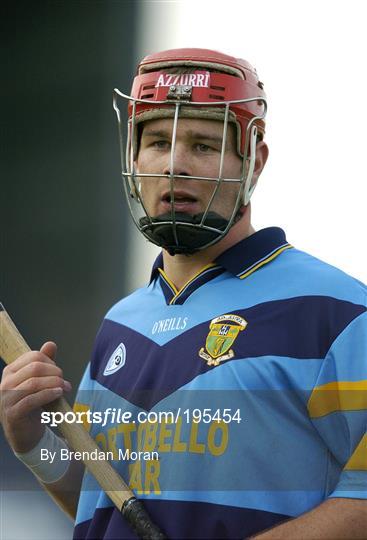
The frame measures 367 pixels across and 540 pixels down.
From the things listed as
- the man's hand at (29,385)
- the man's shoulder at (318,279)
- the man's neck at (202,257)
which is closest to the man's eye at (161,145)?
the man's neck at (202,257)

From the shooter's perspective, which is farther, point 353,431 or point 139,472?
point 139,472

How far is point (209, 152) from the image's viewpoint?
80.1 inches

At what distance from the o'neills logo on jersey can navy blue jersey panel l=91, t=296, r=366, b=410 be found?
458 millimetres

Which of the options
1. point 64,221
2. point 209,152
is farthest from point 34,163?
point 209,152

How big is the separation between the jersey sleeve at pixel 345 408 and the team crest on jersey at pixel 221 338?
0.19 m

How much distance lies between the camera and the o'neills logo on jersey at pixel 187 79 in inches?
81.2

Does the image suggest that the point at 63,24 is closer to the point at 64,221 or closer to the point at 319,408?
the point at 64,221

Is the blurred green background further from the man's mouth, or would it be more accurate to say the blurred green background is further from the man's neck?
the man's mouth

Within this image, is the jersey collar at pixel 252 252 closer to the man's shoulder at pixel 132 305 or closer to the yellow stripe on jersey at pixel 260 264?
the yellow stripe on jersey at pixel 260 264

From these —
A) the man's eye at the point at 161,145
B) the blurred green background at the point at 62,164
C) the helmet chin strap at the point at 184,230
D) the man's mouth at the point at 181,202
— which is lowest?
the blurred green background at the point at 62,164

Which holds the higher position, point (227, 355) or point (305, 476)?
point (227, 355)

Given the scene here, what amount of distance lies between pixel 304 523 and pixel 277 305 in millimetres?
400

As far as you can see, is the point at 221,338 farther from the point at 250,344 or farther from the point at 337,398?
the point at 337,398

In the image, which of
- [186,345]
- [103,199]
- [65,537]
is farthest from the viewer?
[103,199]
